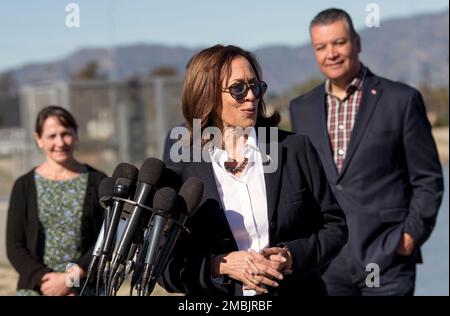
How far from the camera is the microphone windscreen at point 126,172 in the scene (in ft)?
13.0

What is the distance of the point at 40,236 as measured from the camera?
6602 millimetres

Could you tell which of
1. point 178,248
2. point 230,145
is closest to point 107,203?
point 178,248

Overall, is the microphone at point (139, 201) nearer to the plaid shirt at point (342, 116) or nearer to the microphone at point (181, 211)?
the microphone at point (181, 211)

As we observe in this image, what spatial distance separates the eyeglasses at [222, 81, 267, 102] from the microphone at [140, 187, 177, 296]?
58cm

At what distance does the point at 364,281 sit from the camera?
6.17 meters

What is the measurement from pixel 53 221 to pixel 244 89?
2.76 meters

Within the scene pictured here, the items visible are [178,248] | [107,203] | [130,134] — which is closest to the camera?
[107,203]

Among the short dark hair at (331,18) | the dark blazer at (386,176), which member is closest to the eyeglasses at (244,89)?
the dark blazer at (386,176)

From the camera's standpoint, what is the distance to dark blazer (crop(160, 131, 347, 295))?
4.15m

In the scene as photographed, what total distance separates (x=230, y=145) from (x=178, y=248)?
50cm

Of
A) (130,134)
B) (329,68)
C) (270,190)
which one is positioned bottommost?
(130,134)

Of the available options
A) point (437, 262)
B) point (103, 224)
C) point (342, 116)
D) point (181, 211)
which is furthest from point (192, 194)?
point (437, 262)

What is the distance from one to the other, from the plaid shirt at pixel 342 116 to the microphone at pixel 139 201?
244 centimetres

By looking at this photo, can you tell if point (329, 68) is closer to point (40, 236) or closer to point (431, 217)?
point (431, 217)
